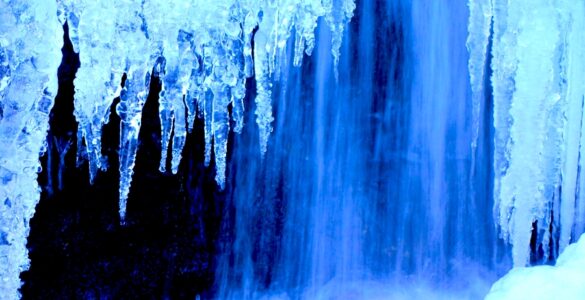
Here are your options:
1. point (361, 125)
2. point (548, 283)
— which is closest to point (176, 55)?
point (361, 125)

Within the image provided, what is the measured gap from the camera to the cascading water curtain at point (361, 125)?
3.34 m

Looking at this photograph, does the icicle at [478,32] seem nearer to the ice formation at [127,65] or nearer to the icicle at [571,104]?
the icicle at [571,104]

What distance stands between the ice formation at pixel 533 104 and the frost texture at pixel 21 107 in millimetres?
2310

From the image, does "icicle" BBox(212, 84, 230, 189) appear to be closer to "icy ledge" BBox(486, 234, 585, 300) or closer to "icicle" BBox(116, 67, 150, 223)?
"icicle" BBox(116, 67, 150, 223)

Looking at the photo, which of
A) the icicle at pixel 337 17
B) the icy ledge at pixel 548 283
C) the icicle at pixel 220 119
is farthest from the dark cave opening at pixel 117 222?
the icy ledge at pixel 548 283

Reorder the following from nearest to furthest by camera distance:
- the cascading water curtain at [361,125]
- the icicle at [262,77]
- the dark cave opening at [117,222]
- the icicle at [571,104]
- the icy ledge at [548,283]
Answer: the icy ledge at [548,283] → the cascading water curtain at [361,125] → the icicle at [262,77] → the icicle at [571,104] → the dark cave opening at [117,222]

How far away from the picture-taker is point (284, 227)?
432cm

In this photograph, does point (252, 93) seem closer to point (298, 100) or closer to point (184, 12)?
point (298, 100)

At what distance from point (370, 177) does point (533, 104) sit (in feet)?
4.22

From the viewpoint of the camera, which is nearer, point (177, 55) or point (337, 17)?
point (177, 55)

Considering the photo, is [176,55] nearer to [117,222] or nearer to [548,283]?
[117,222]

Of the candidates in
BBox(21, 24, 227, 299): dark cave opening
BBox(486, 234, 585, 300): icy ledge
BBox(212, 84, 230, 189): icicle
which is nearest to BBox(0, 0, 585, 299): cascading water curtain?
BBox(212, 84, 230, 189): icicle

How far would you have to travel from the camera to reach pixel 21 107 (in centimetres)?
304

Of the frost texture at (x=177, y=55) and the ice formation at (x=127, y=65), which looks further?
the frost texture at (x=177, y=55)
